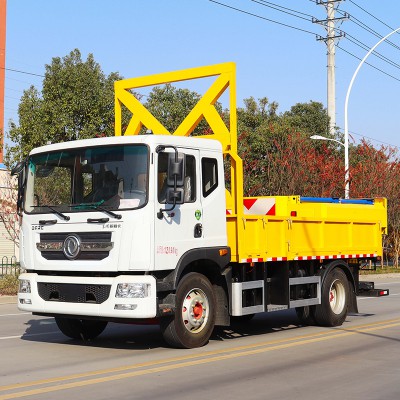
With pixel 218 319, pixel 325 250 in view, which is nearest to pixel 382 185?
pixel 325 250

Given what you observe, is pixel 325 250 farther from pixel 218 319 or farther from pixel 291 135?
pixel 291 135

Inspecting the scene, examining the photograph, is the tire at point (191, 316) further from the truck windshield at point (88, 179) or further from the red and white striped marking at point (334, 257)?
the red and white striped marking at point (334, 257)

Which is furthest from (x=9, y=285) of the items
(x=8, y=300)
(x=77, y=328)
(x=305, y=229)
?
(x=305, y=229)

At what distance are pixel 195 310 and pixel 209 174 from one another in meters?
1.88

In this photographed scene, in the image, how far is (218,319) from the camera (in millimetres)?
11273

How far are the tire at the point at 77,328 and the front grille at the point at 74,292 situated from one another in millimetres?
1195

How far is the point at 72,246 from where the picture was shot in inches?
414

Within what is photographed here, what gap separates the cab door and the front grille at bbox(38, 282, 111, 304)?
2.69 ft

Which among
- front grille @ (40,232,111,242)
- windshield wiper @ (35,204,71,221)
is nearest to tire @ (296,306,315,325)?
front grille @ (40,232,111,242)

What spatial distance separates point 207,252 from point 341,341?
2.53m

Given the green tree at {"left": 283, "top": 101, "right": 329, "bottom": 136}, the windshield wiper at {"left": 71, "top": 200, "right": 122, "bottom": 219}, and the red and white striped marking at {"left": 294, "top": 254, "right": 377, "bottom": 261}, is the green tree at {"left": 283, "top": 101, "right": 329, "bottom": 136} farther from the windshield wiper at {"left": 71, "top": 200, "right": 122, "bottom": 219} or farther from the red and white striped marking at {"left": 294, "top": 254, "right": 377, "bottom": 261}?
the windshield wiper at {"left": 71, "top": 200, "right": 122, "bottom": 219}

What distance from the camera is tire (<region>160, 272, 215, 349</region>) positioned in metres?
10.5

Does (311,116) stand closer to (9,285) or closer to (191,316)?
(9,285)

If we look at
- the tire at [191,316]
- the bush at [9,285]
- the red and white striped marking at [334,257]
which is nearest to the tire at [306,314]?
the red and white striped marking at [334,257]
